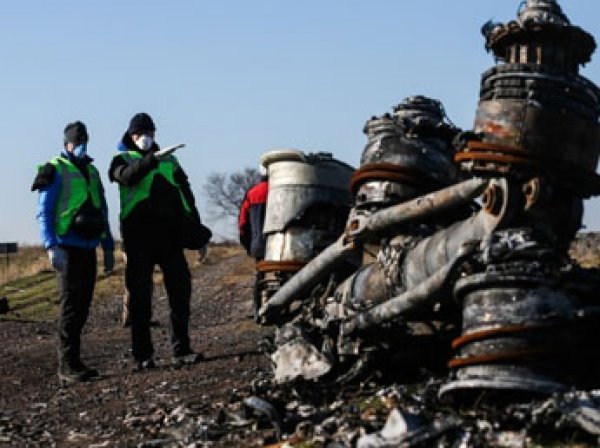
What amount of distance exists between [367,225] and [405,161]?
1.44ft

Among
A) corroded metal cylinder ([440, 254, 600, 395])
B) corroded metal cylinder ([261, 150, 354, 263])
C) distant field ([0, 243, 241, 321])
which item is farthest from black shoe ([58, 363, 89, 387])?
distant field ([0, 243, 241, 321])

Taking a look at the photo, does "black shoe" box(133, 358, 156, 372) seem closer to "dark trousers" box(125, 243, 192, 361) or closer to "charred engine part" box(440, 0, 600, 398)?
"dark trousers" box(125, 243, 192, 361)

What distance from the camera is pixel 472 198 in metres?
6.14

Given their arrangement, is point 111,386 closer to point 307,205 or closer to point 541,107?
point 307,205

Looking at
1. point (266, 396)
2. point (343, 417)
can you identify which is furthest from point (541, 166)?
point (266, 396)

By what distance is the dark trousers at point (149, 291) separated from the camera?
9.91 metres

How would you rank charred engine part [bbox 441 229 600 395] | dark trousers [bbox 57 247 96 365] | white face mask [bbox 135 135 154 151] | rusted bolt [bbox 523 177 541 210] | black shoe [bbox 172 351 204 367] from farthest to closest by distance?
white face mask [bbox 135 135 154 151]
dark trousers [bbox 57 247 96 365]
black shoe [bbox 172 351 204 367]
rusted bolt [bbox 523 177 541 210]
charred engine part [bbox 441 229 600 395]

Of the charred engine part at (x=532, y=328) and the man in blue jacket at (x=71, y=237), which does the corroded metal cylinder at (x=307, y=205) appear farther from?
the charred engine part at (x=532, y=328)

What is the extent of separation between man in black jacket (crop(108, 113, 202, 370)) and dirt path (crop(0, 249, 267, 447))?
0.28 metres

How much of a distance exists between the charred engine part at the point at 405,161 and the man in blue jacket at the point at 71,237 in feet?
10.0

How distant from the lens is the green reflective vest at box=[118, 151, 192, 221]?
9852mm

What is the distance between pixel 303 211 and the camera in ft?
29.1

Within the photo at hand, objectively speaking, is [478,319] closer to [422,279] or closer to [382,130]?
[422,279]

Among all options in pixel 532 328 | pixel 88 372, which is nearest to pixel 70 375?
pixel 88 372
